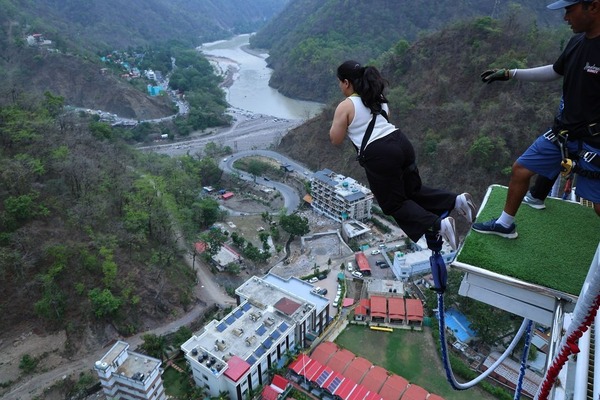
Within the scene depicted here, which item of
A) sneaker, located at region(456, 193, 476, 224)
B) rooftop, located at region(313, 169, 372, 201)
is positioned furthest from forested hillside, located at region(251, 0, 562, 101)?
sneaker, located at region(456, 193, 476, 224)

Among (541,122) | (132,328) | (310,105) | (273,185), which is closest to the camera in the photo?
(132,328)

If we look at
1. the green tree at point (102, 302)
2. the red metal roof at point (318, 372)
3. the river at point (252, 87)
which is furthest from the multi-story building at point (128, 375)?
the river at point (252, 87)

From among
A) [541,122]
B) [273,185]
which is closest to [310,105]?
[273,185]

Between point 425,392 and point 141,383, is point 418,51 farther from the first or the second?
point 141,383

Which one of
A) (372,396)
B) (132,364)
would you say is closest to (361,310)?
(372,396)

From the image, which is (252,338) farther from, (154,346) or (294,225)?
(294,225)

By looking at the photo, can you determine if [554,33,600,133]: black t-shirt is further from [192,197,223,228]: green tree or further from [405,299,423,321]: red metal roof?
[192,197,223,228]: green tree
